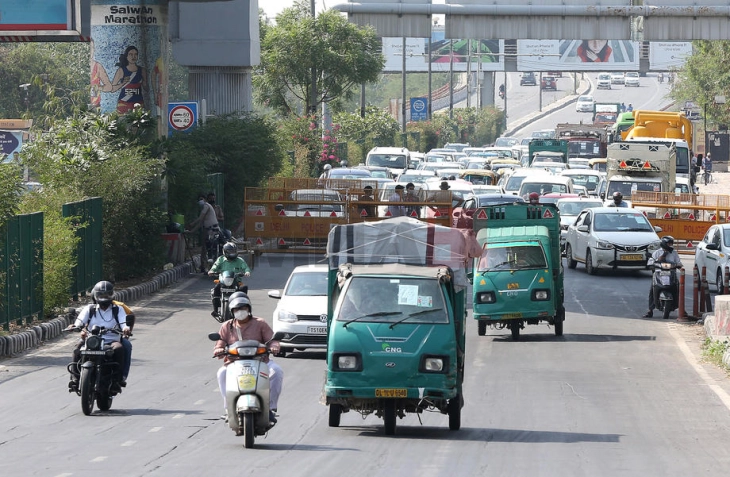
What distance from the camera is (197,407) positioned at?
1592 centimetres

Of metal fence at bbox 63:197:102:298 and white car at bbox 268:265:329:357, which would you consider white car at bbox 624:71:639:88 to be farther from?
white car at bbox 268:265:329:357

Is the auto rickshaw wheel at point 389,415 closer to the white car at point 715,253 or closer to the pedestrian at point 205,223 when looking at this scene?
the white car at point 715,253

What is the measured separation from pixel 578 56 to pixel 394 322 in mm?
140029

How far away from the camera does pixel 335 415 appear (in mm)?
14625

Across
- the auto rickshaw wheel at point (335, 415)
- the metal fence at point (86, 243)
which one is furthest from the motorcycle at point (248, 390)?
the metal fence at point (86, 243)

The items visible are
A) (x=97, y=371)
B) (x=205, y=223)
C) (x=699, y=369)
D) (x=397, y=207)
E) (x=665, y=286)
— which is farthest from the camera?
(x=397, y=207)

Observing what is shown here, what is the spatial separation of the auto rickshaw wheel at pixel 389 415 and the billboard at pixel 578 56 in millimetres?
134279

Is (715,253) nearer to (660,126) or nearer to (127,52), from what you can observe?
(127,52)

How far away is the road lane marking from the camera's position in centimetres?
1759

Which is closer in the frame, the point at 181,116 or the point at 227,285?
the point at 227,285

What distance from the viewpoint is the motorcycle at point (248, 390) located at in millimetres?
12711

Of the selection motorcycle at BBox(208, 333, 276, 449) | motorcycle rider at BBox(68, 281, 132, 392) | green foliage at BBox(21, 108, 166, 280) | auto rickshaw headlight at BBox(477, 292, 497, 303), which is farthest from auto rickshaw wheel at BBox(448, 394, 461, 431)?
green foliage at BBox(21, 108, 166, 280)

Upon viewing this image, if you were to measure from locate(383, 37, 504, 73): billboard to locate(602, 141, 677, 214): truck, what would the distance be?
3689 inches

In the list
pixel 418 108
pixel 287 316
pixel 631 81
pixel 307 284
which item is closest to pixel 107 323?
pixel 287 316
